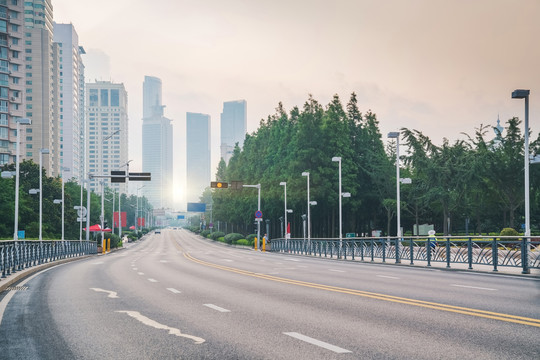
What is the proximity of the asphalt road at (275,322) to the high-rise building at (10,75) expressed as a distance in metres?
113

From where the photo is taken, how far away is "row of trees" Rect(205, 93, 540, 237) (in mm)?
65875

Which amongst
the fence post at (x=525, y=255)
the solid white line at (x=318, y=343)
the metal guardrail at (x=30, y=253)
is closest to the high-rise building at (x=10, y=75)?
the metal guardrail at (x=30, y=253)

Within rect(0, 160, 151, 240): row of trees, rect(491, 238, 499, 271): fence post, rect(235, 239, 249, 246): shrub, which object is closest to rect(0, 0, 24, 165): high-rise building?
rect(0, 160, 151, 240): row of trees

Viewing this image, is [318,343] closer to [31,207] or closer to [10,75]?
[31,207]

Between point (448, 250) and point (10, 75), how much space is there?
115097 mm

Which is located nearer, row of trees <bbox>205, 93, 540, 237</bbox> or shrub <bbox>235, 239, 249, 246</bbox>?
row of trees <bbox>205, 93, 540, 237</bbox>

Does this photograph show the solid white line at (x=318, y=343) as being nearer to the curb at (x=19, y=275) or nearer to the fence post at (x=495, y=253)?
the curb at (x=19, y=275)

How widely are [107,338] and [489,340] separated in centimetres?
497

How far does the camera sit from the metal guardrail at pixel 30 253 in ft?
70.3

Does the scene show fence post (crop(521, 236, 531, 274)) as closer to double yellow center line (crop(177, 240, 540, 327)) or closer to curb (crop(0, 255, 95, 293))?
double yellow center line (crop(177, 240, 540, 327))

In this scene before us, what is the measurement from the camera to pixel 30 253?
2795cm

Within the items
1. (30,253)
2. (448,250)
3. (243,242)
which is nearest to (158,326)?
(448,250)

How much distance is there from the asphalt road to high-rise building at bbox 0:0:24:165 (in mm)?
113046

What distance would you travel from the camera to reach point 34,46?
16738cm
